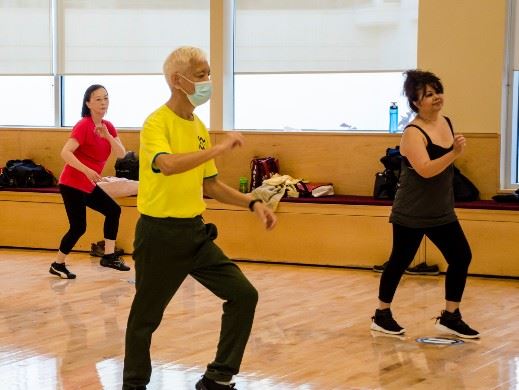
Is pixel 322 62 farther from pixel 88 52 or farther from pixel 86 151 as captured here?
pixel 86 151

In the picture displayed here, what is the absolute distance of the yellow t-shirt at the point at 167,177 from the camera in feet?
12.3

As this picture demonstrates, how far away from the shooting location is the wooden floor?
4.47 meters

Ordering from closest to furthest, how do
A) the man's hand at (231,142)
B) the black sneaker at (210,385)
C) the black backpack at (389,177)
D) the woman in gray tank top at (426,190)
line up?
1. the man's hand at (231,142)
2. the black sneaker at (210,385)
3. the woman in gray tank top at (426,190)
4. the black backpack at (389,177)

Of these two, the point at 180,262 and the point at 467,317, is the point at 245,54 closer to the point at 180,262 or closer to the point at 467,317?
the point at 467,317

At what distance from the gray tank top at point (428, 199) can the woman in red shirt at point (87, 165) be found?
8.64ft

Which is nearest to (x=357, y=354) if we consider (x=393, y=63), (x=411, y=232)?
(x=411, y=232)

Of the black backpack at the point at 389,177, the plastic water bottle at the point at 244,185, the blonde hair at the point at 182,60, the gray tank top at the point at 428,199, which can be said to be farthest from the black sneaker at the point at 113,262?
the blonde hair at the point at 182,60

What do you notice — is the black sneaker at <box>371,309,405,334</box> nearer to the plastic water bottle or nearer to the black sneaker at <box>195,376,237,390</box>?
the black sneaker at <box>195,376,237,390</box>

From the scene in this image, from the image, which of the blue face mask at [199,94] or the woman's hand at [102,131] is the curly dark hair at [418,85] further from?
the woman's hand at [102,131]

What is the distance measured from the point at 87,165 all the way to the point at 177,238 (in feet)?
11.4

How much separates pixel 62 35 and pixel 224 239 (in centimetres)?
300

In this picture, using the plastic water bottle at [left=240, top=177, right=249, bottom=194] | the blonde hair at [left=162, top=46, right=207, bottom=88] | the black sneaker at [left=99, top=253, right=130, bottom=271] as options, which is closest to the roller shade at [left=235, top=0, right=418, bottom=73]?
the plastic water bottle at [left=240, top=177, right=249, bottom=194]

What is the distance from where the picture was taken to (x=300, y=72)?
29.2ft

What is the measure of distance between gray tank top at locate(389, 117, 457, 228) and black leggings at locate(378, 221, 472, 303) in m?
0.06
